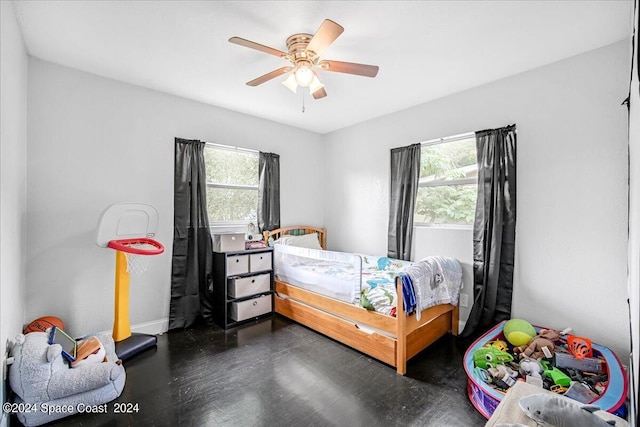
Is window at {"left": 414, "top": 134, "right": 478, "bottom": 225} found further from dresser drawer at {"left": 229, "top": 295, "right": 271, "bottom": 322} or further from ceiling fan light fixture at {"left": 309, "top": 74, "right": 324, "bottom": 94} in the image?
dresser drawer at {"left": 229, "top": 295, "right": 271, "bottom": 322}

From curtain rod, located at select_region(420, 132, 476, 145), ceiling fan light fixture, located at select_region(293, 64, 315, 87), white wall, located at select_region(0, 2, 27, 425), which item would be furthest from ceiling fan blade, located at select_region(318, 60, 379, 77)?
white wall, located at select_region(0, 2, 27, 425)

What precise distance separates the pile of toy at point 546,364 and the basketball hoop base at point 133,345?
270cm

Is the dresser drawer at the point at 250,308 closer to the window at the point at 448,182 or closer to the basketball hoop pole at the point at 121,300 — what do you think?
the basketball hoop pole at the point at 121,300

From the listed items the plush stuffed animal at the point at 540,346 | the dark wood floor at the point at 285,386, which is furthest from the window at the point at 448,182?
the dark wood floor at the point at 285,386

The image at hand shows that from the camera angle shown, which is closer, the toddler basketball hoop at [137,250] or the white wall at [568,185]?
the white wall at [568,185]

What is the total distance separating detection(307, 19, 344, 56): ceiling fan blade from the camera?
1.56 meters

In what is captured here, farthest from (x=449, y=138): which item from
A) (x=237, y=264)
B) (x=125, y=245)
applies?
(x=125, y=245)

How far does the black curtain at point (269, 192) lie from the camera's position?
3.79 meters

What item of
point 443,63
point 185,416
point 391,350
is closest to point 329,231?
point 391,350

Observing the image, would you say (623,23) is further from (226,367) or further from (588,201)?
(226,367)

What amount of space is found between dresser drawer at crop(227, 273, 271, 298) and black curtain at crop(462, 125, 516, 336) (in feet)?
7.14

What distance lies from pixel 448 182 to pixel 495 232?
2.47 ft

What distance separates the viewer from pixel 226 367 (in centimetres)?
233

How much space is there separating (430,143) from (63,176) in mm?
3603
